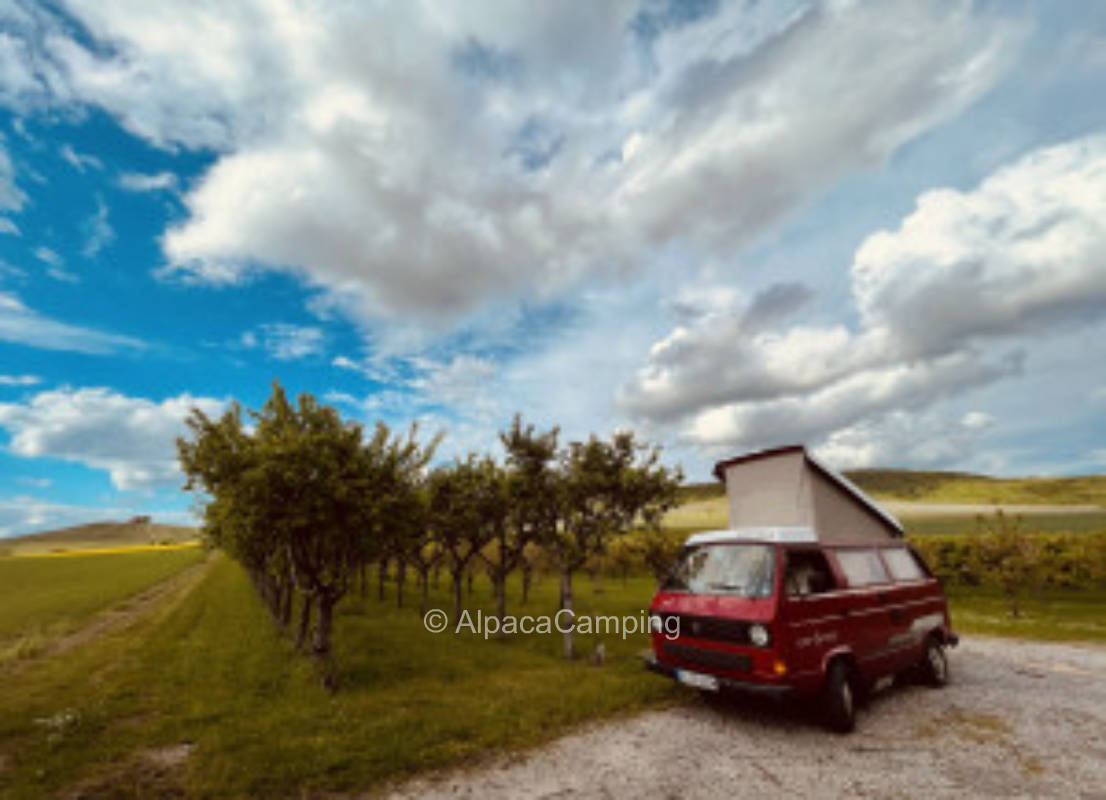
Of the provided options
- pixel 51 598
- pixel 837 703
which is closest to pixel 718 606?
pixel 837 703

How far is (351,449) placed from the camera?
1005 centimetres

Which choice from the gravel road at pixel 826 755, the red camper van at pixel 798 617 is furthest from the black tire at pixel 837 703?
the gravel road at pixel 826 755

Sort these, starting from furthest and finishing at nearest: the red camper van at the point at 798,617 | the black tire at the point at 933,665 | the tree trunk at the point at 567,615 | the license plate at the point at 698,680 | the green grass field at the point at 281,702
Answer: the tree trunk at the point at 567,615, the black tire at the point at 933,665, the license plate at the point at 698,680, the red camper van at the point at 798,617, the green grass field at the point at 281,702

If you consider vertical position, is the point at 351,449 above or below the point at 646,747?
above

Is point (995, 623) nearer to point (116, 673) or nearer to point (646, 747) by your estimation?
point (646, 747)

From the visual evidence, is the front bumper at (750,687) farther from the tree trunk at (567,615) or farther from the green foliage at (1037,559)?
the green foliage at (1037,559)

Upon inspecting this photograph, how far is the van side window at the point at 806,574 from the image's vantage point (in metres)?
7.53

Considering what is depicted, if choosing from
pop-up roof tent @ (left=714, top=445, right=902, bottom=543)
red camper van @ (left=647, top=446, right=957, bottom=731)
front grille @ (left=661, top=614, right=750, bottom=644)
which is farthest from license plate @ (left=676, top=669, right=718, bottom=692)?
pop-up roof tent @ (left=714, top=445, right=902, bottom=543)

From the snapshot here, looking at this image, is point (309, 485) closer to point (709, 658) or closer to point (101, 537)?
point (709, 658)

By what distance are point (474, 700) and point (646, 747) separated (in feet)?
11.4

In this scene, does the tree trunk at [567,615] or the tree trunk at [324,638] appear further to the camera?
the tree trunk at [567,615]

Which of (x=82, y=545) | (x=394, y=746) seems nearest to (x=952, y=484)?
(x=394, y=746)

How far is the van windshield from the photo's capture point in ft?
25.2

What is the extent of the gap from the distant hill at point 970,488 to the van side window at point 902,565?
251 feet
